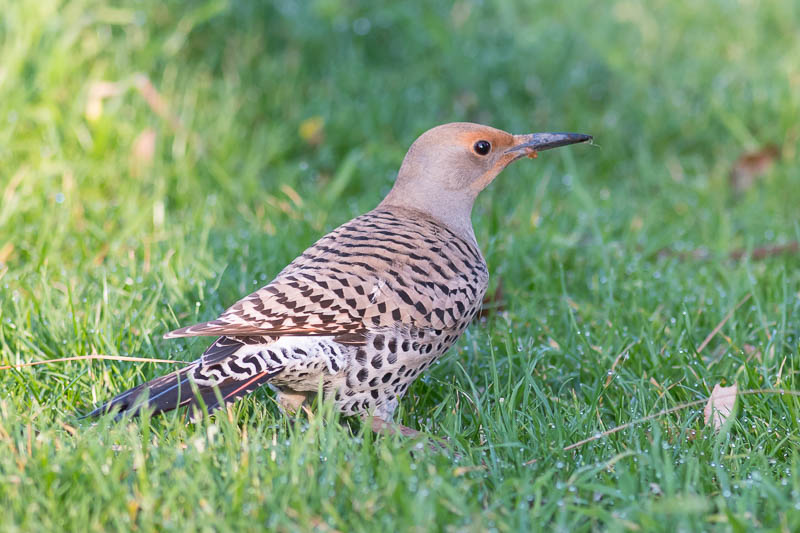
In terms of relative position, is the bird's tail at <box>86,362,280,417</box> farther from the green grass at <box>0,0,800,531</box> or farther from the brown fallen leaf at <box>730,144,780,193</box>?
the brown fallen leaf at <box>730,144,780,193</box>

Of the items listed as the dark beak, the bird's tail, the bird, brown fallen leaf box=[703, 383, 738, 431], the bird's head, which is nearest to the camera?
the bird's tail

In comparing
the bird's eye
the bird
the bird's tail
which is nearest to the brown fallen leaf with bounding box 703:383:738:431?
the bird

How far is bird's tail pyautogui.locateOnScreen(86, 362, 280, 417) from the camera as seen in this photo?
10.0 feet

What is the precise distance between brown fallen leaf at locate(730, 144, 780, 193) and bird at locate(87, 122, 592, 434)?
9.91 feet

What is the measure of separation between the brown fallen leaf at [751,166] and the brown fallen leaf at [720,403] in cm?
314

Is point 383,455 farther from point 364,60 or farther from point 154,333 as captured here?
point 364,60

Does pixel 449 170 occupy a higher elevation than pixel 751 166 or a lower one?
higher

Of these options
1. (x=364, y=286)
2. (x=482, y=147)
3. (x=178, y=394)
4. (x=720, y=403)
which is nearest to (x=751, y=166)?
(x=482, y=147)

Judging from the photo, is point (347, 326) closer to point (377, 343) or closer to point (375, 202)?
point (377, 343)

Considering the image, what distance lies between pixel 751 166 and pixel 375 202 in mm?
2641

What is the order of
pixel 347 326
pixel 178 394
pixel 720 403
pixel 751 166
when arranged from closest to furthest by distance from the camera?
pixel 178 394, pixel 347 326, pixel 720 403, pixel 751 166

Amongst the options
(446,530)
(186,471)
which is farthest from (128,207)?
(446,530)

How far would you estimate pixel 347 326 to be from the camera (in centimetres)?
332

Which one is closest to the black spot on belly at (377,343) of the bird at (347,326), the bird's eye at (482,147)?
the bird at (347,326)
